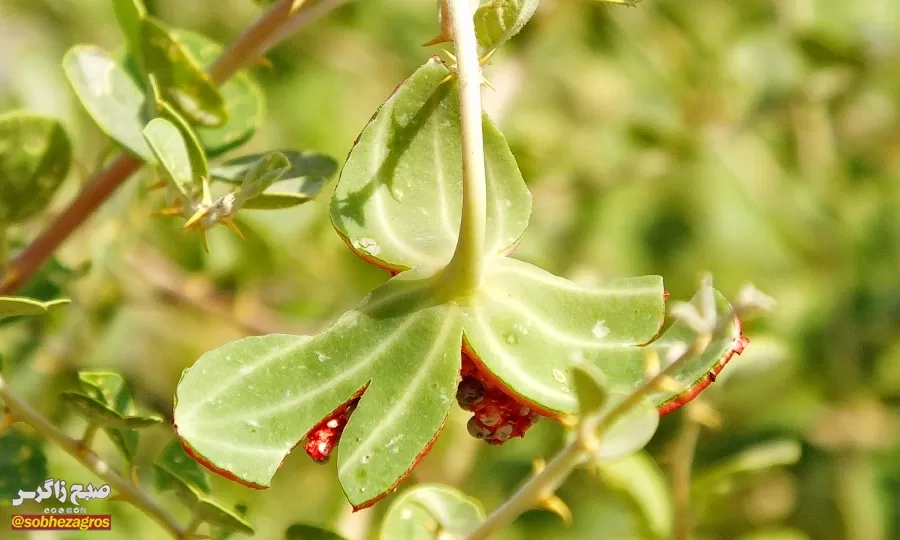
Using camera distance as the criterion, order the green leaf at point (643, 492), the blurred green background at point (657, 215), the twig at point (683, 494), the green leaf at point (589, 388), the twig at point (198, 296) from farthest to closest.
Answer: the blurred green background at point (657, 215) < the twig at point (198, 296) < the green leaf at point (643, 492) < the twig at point (683, 494) < the green leaf at point (589, 388)

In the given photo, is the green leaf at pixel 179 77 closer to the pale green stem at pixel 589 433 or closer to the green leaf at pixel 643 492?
the pale green stem at pixel 589 433

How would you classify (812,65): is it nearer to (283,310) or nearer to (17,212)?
(283,310)

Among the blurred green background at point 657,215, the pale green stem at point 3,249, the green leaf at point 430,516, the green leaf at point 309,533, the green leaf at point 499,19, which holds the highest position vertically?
the green leaf at point 499,19

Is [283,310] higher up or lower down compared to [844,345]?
higher up

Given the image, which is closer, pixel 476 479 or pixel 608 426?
pixel 608 426

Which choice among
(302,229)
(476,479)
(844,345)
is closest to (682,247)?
(844,345)

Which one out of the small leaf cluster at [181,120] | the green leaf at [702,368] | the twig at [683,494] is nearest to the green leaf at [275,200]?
the small leaf cluster at [181,120]

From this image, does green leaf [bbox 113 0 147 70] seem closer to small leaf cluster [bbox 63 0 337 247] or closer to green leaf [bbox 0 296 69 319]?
small leaf cluster [bbox 63 0 337 247]
